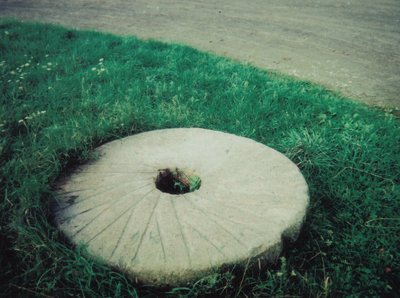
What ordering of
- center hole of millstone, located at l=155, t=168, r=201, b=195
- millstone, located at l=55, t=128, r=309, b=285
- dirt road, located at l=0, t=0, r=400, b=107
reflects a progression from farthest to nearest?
dirt road, located at l=0, t=0, r=400, b=107, center hole of millstone, located at l=155, t=168, r=201, b=195, millstone, located at l=55, t=128, r=309, b=285

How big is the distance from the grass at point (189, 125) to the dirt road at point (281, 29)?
0.56 m

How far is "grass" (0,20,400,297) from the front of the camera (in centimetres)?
176

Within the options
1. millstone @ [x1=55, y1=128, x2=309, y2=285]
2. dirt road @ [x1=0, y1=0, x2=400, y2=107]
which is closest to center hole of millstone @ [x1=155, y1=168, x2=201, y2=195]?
millstone @ [x1=55, y1=128, x2=309, y2=285]

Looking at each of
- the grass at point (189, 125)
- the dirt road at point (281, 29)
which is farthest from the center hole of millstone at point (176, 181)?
the dirt road at point (281, 29)

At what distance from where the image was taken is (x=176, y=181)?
2359 mm

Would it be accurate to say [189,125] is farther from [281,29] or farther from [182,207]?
[281,29]

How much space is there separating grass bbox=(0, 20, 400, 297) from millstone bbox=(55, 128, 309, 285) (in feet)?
0.30

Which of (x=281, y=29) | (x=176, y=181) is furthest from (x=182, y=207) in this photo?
(x=281, y=29)

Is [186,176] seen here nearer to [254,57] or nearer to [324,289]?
[324,289]

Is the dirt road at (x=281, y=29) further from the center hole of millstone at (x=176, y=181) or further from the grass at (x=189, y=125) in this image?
the center hole of millstone at (x=176, y=181)

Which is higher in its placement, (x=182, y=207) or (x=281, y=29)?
(x=281, y=29)

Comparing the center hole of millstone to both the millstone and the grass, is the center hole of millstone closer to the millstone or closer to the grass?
the millstone

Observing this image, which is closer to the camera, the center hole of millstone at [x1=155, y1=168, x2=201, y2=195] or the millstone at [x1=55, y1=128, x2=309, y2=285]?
the millstone at [x1=55, y1=128, x2=309, y2=285]

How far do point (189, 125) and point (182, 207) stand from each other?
4.30ft
